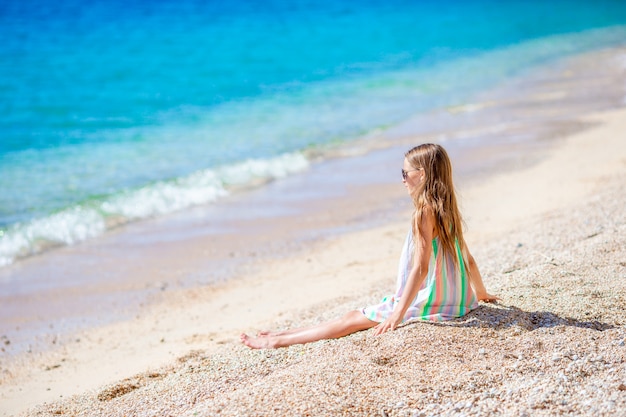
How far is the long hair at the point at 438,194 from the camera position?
443 centimetres

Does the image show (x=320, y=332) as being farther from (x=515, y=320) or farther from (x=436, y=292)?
(x=515, y=320)

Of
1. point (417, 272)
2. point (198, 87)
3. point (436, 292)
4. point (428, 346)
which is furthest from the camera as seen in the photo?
point (198, 87)

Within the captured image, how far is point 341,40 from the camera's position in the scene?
26.7 meters

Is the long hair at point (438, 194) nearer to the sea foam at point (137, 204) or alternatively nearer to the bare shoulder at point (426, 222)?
the bare shoulder at point (426, 222)

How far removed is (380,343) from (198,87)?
15.2 m

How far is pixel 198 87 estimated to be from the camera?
18.5 metres

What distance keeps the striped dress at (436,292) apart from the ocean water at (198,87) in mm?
5312

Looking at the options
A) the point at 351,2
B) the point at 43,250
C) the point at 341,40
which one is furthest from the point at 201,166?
the point at 351,2

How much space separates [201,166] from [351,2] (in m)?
30.1

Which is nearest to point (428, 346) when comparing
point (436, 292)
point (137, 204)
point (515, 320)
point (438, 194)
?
point (436, 292)

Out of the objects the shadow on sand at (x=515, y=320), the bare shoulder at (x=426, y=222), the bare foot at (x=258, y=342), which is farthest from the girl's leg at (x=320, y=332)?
the bare shoulder at (x=426, y=222)

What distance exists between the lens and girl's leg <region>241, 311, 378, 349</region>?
4562mm

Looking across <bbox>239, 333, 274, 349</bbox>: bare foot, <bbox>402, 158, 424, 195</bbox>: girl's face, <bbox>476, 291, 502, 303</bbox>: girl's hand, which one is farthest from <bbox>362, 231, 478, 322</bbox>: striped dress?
<bbox>239, 333, 274, 349</bbox>: bare foot

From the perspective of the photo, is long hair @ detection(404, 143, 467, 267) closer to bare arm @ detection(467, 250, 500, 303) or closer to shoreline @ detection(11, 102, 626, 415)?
bare arm @ detection(467, 250, 500, 303)
